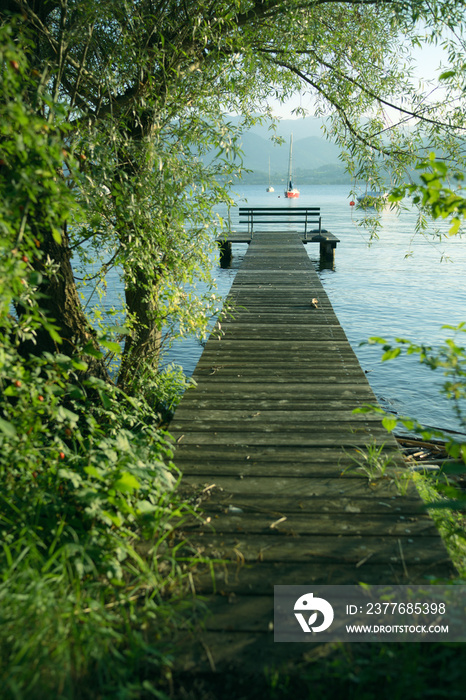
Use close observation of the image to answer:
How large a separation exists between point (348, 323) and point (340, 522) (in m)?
9.69

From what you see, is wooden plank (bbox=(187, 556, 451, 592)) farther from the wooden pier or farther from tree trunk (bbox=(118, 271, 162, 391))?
tree trunk (bbox=(118, 271, 162, 391))

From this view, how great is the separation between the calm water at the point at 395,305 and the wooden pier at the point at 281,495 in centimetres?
79

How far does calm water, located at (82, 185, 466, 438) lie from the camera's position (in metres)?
8.18

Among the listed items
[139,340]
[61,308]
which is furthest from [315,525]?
[139,340]

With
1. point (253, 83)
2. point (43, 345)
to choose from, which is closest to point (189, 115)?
point (253, 83)

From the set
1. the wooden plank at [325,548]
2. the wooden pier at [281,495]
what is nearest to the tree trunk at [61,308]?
the wooden pier at [281,495]

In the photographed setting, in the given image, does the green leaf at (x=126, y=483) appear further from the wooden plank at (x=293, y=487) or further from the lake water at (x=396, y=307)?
the lake water at (x=396, y=307)

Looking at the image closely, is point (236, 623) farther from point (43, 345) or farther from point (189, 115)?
point (189, 115)

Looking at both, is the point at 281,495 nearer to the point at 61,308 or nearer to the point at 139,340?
the point at 61,308

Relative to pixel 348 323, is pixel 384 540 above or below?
above

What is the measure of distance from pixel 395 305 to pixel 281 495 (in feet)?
38.6

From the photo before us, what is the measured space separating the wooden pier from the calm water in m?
0.79

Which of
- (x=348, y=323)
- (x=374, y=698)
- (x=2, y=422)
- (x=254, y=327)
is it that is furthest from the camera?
(x=348, y=323)

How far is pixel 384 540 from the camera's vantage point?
247 cm
